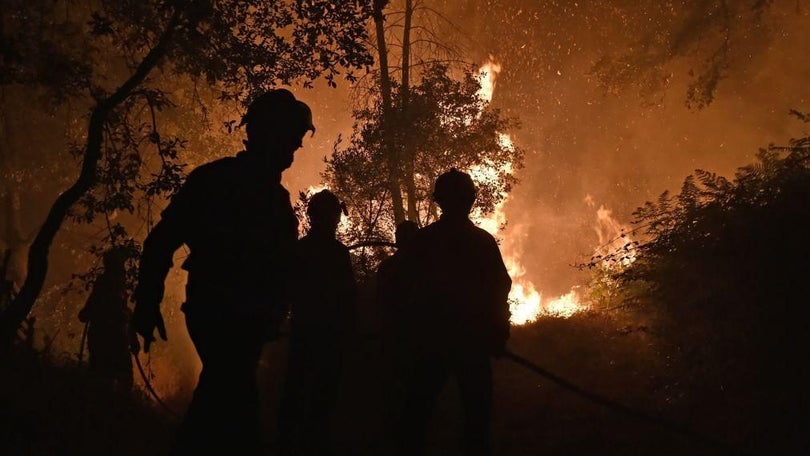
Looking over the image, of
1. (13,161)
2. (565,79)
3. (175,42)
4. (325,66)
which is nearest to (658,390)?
(325,66)

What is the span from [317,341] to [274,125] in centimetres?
232

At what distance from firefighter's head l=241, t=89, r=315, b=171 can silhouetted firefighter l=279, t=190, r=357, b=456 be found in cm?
157

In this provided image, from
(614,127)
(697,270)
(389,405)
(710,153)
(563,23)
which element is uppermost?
(563,23)

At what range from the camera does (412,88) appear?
48.8 feet

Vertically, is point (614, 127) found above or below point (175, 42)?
above

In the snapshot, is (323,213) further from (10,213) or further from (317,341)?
(10,213)

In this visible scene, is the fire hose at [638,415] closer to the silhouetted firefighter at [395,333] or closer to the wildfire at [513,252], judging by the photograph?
the silhouetted firefighter at [395,333]

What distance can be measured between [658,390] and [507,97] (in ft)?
112

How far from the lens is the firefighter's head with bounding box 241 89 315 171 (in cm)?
291

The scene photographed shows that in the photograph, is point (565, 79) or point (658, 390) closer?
point (658, 390)

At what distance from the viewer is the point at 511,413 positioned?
699 cm

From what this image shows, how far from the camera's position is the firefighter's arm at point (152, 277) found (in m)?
2.55

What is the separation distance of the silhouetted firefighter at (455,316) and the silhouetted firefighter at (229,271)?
120 centimetres

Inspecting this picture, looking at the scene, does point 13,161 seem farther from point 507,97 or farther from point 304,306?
point 507,97
